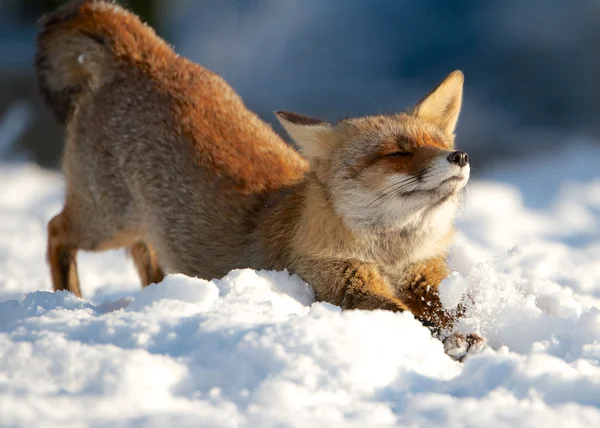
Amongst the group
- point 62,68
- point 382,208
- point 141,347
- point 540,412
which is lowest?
point 540,412

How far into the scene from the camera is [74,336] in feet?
10.7

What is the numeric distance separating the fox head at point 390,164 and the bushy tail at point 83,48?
1806 millimetres

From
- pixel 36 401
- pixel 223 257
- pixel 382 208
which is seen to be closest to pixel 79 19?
pixel 223 257

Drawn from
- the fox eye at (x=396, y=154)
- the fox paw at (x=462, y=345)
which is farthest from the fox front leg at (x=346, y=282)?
the fox eye at (x=396, y=154)

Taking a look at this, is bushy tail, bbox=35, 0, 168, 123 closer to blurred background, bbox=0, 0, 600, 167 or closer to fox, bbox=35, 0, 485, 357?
fox, bbox=35, 0, 485, 357

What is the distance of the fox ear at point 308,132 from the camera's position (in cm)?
484

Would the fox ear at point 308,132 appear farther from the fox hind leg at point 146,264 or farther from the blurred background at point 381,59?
the blurred background at point 381,59

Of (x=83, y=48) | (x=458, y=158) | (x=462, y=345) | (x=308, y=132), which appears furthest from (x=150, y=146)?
(x=462, y=345)

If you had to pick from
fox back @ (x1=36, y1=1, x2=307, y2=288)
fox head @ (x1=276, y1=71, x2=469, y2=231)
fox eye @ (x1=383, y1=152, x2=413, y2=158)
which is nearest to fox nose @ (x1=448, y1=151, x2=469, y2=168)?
fox head @ (x1=276, y1=71, x2=469, y2=231)

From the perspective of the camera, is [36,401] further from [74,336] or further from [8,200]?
[8,200]

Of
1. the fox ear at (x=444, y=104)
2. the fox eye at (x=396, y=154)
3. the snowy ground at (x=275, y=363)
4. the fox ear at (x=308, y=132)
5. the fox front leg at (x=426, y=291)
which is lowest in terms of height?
the snowy ground at (x=275, y=363)

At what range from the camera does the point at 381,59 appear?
1623cm

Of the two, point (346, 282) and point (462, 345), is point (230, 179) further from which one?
point (462, 345)

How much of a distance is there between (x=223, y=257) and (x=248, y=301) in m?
1.53
